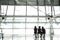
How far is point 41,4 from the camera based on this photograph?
14898 mm

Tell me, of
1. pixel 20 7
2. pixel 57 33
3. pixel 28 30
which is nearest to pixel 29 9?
pixel 20 7

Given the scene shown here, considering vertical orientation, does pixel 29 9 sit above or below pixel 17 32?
above

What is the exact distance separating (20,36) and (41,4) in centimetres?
369

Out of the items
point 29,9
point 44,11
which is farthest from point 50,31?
point 29,9

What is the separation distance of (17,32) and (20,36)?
52 centimetres

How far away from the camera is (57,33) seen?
14.8 meters

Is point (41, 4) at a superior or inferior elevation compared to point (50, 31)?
superior

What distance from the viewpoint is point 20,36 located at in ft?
47.9

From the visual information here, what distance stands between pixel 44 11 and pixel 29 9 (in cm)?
148

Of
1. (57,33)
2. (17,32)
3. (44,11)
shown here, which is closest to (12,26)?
(17,32)

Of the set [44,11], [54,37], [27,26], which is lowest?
[54,37]

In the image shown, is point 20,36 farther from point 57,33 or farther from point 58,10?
point 58,10

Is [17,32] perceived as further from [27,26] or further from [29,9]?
[29,9]

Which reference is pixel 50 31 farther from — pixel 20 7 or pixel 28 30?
pixel 20 7
